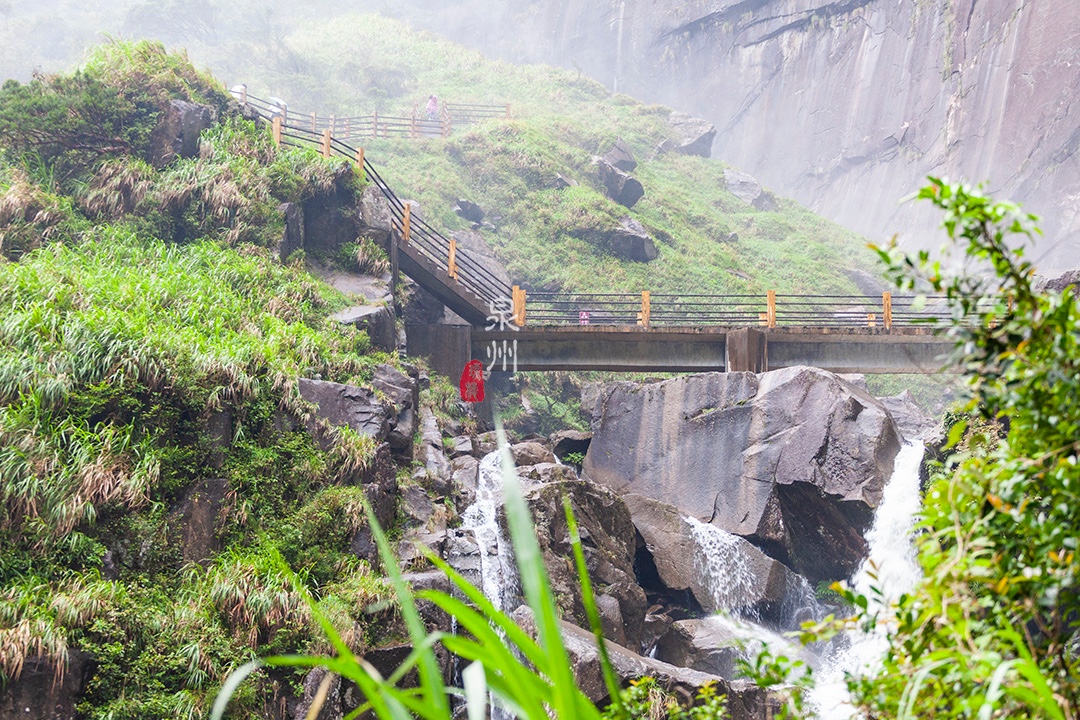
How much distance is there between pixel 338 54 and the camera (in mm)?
46312

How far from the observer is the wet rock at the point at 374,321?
→ 13.7 metres

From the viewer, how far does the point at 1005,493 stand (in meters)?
1.91

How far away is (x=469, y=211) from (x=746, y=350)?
16832 millimetres

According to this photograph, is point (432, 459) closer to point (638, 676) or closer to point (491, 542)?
point (491, 542)

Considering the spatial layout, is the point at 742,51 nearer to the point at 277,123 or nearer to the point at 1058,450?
the point at 277,123

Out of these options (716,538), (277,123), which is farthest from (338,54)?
(716,538)

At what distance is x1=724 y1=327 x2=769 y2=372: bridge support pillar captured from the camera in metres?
16.4

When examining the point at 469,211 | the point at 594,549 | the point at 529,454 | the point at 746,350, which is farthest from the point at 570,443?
the point at 469,211

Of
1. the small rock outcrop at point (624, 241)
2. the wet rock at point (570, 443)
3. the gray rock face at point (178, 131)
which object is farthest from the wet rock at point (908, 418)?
the gray rock face at point (178, 131)

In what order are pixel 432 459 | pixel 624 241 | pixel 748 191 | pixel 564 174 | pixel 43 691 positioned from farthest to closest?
pixel 748 191 < pixel 564 174 < pixel 624 241 < pixel 432 459 < pixel 43 691

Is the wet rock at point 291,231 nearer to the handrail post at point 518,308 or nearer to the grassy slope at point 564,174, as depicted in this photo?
the handrail post at point 518,308

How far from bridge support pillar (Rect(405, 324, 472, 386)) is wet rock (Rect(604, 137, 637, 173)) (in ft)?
Answer: 65.7

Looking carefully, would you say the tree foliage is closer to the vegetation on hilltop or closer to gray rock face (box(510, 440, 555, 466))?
the vegetation on hilltop

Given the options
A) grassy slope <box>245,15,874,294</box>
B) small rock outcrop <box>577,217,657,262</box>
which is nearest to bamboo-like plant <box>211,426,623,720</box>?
grassy slope <box>245,15,874,294</box>
